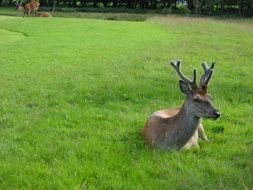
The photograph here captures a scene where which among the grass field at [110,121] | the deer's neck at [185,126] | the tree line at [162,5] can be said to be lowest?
the tree line at [162,5]

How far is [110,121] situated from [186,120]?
6.26ft

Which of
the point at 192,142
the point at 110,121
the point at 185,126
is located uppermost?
the point at 185,126

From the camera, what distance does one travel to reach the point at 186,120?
640 centimetres

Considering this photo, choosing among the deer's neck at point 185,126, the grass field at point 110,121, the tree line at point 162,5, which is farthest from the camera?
the tree line at point 162,5

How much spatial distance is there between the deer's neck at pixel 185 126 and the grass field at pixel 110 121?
0.23 meters

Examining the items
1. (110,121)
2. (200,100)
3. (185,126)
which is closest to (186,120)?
(185,126)

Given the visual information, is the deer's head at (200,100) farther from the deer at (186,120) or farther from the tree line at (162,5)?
the tree line at (162,5)

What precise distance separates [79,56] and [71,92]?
685 centimetres

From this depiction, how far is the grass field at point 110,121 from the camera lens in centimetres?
567

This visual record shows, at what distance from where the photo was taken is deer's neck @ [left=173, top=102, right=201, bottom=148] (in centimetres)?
636

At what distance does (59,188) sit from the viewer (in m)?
5.31

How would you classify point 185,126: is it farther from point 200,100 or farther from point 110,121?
point 110,121

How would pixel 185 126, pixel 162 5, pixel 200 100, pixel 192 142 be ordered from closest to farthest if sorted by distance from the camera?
pixel 200 100, pixel 185 126, pixel 192 142, pixel 162 5

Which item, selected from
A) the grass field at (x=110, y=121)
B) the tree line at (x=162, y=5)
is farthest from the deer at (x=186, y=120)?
the tree line at (x=162, y=5)
